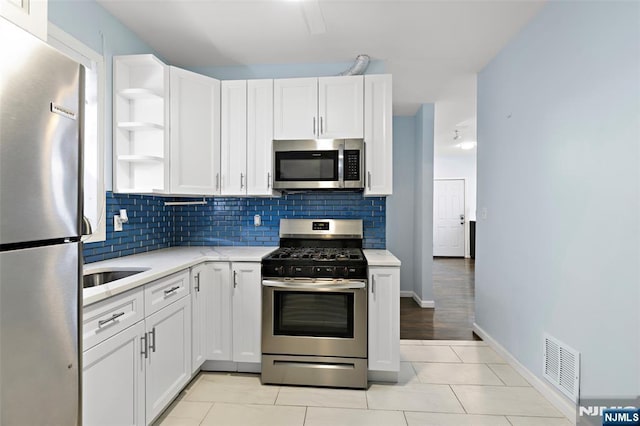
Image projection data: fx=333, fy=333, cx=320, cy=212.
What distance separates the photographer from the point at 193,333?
2.39 metres

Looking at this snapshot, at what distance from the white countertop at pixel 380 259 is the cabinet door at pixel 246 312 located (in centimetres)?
87

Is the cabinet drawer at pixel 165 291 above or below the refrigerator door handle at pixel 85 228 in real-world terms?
below

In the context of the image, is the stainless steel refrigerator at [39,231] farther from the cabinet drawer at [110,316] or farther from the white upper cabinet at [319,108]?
the white upper cabinet at [319,108]

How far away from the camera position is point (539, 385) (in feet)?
7.75

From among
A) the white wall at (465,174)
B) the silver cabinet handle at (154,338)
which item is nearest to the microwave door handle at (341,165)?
the silver cabinet handle at (154,338)

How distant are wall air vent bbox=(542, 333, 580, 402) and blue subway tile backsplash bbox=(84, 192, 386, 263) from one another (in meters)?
1.45

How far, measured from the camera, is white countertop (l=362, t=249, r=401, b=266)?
8.01 feet

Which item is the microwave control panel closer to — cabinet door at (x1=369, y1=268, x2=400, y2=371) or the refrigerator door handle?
cabinet door at (x1=369, y1=268, x2=400, y2=371)

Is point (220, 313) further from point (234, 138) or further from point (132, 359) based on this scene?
point (234, 138)

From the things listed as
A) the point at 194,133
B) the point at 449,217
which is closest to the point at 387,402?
the point at 194,133

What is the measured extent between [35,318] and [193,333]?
1604 mm

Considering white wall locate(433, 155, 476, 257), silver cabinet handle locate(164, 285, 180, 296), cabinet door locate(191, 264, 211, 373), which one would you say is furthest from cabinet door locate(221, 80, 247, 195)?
white wall locate(433, 155, 476, 257)

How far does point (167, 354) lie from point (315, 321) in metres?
1.00

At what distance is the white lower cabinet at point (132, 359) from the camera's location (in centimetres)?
146
